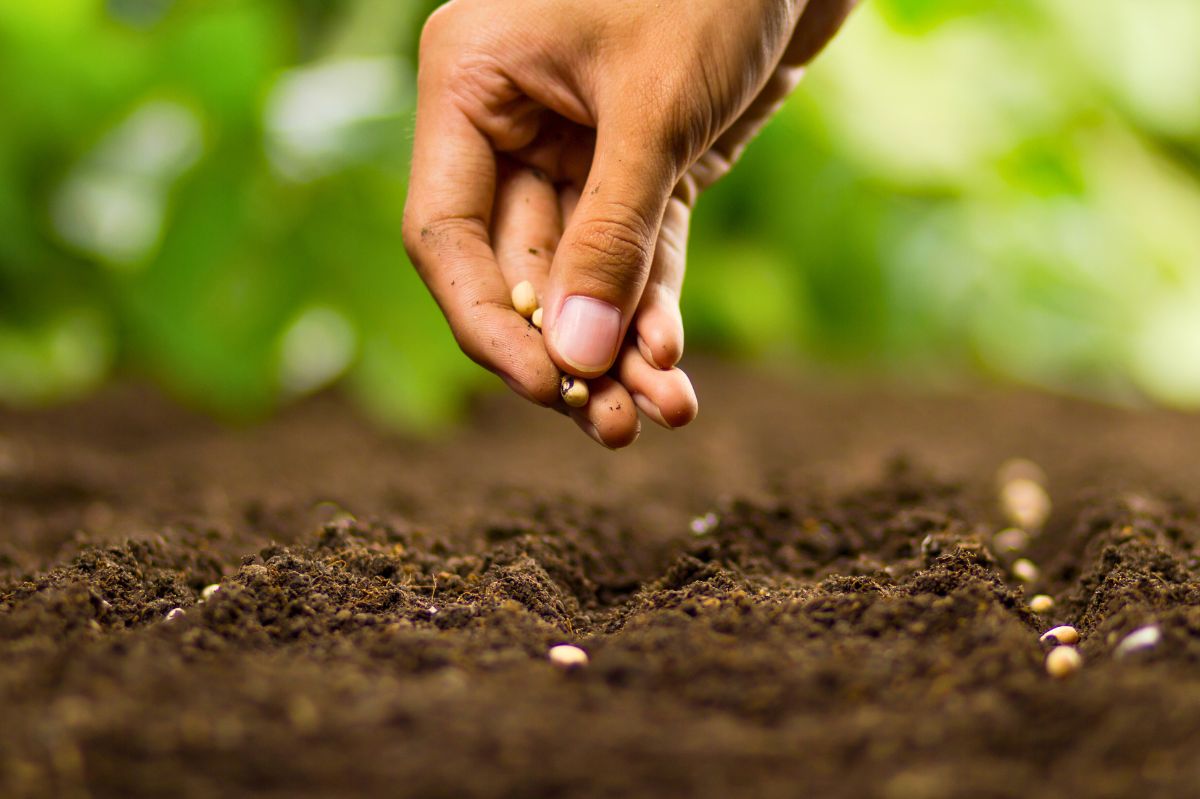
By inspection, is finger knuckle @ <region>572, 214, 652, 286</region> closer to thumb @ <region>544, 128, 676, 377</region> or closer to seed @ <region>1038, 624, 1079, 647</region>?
thumb @ <region>544, 128, 676, 377</region>

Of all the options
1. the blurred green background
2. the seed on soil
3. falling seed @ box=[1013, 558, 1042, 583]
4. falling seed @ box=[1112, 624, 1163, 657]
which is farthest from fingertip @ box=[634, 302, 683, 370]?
the blurred green background

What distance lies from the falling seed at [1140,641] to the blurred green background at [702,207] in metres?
1.94

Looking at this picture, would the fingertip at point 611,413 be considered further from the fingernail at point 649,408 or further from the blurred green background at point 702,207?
the blurred green background at point 702,207

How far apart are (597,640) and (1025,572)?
64 cm

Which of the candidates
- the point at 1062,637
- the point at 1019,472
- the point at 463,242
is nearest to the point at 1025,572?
the point at 1062,637

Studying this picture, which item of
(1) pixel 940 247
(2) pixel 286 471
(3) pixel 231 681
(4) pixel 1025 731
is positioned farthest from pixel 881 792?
(1) pixel 940 247

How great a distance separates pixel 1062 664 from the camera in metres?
0.89

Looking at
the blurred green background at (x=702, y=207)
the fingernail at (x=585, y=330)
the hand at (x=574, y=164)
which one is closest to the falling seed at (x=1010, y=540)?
the hand at (x=574, y=164)

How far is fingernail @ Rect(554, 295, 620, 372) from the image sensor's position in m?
1.01

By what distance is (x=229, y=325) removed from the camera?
103 inches

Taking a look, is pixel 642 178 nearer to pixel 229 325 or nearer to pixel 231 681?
pixel 231 681

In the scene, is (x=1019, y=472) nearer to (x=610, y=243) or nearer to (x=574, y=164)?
(x=574, y=164)

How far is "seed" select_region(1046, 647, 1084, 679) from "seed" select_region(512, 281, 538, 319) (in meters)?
0.60

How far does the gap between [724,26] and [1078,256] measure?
11.2ft
